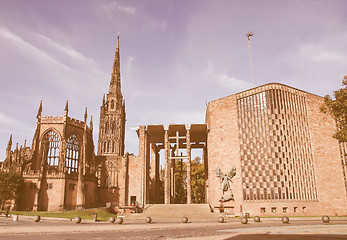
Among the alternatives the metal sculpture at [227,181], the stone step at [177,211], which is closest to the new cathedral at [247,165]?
the metal sculpture at [227,181]

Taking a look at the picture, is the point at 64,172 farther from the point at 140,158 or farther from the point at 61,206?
the point at 140,158

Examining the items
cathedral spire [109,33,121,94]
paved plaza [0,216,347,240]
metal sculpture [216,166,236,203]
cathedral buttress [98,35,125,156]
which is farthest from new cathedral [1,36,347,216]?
cathedral spire [109,33,121,94]

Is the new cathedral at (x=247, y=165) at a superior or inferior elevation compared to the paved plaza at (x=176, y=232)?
superior

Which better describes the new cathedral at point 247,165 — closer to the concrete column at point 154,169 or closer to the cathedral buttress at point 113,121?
the concrete column at point 154,169

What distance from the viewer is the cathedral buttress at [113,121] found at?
8044 cm

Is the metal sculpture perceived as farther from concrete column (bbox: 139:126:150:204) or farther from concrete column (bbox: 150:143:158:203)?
concrete column (bbox: 150:143:158:203)

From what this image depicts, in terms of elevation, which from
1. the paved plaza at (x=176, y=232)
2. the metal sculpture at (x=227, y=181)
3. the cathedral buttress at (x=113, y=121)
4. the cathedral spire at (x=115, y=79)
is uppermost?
the cathedral spire at (x=115, y=79)

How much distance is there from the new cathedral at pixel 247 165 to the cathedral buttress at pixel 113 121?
29620 millimetres

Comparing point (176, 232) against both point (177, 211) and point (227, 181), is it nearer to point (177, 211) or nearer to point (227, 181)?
point (177, 211)

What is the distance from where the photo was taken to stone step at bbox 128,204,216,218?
3363cm

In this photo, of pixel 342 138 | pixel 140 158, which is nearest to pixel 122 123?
pixel 140 158

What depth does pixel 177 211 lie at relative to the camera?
3600 centimetres

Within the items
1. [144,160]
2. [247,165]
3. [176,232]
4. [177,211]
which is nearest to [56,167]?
[144,160]

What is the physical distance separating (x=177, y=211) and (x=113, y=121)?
172 ft
